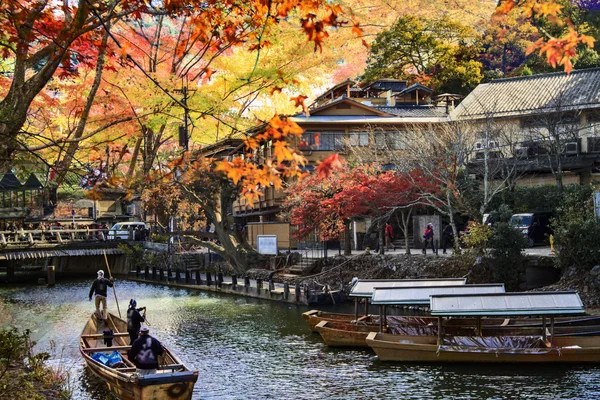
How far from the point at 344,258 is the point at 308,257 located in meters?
4.08

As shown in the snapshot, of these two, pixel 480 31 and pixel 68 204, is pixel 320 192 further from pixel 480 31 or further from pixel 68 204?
pixel 480 31

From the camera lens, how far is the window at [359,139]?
1757 inches

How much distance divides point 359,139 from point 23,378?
3475cm

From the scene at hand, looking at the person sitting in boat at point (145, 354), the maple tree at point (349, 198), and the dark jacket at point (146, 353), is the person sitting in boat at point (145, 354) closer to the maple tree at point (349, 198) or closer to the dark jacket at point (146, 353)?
the dark jacket at point (146, 353)

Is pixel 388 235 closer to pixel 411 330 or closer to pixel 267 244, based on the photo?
pixel 267 244

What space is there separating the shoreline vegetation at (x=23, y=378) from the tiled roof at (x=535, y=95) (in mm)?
31193

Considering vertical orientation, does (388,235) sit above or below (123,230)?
below

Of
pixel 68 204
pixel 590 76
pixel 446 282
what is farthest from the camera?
pixel 68 204

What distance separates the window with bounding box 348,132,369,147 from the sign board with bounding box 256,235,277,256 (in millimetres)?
9278

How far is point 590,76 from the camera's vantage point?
1742 inches

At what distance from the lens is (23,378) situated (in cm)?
1259

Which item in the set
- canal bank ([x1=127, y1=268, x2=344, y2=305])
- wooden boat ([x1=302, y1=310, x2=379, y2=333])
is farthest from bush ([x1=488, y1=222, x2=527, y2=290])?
canal bank ([x1=127, y1=268, x2=344, y2=305])

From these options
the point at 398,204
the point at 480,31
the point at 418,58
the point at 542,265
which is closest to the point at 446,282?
the point at 542,265

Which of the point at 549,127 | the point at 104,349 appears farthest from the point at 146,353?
the point at 549,127
